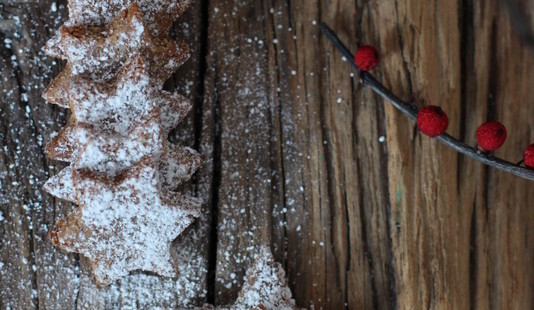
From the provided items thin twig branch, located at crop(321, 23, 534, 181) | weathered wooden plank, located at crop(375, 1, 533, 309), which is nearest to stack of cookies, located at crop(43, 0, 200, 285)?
thin twig branch, located at crop(321, 23, 534, 181)

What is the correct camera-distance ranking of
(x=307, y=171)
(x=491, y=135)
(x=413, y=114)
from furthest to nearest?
1. (x=307, y=171)
2. (x=413, y=114)
3. (x=491, y=135)

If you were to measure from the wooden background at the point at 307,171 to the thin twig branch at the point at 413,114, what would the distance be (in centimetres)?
5

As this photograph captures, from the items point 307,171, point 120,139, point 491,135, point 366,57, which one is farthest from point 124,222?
point 491,135

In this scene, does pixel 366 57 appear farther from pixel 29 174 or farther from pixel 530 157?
pixel 29 174

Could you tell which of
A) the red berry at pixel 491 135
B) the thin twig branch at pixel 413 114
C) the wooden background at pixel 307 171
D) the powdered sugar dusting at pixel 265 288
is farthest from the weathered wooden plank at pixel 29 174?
the red berry at pixel 491 135

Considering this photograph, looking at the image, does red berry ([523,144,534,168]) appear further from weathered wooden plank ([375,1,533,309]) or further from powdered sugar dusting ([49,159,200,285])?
powdered sugar dusting ([49,159,200,285])

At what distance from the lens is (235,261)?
60.7 inches

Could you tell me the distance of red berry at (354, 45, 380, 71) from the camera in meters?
1.46

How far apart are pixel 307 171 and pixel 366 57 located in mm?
314

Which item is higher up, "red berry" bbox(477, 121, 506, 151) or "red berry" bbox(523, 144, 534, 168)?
"red berry" bbox(477, 121, 506, 151)

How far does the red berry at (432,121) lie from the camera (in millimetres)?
1363

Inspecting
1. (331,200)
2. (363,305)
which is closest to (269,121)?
(331,200)

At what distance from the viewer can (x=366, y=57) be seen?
145 centimetres

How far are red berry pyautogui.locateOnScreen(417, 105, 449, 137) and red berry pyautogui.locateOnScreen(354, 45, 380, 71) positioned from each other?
0.57 ft
